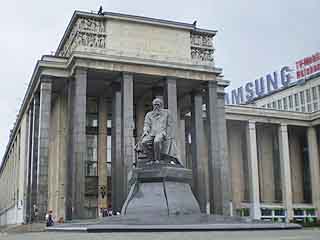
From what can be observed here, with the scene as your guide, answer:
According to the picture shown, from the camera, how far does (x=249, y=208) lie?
51.4 m

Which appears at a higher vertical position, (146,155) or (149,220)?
(146,155)

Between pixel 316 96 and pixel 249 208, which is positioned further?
pixel 316 96

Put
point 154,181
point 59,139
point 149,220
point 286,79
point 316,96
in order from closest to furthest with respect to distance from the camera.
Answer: point 149,220 < point 154,181 < point 59,139 < point 316,96 < point 286,79

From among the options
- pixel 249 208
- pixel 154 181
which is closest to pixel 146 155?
pixel 154 181

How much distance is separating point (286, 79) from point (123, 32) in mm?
40667

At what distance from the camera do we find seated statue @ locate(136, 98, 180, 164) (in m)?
16.9

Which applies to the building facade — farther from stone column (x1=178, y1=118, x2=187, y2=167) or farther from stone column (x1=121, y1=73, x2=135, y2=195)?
stone column (x1=121, y1=73, x2=135, y2=195)

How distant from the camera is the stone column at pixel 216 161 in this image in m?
38.9

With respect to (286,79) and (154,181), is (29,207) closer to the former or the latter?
(154,181)

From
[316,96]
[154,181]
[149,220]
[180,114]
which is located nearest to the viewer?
[149,220]

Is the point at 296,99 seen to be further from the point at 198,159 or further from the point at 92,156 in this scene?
the point at 92,156

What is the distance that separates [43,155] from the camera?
36844mm

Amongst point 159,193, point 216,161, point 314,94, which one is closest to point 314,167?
point 314,94

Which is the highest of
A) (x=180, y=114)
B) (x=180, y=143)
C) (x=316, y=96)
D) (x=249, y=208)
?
(x=316, y=96)
